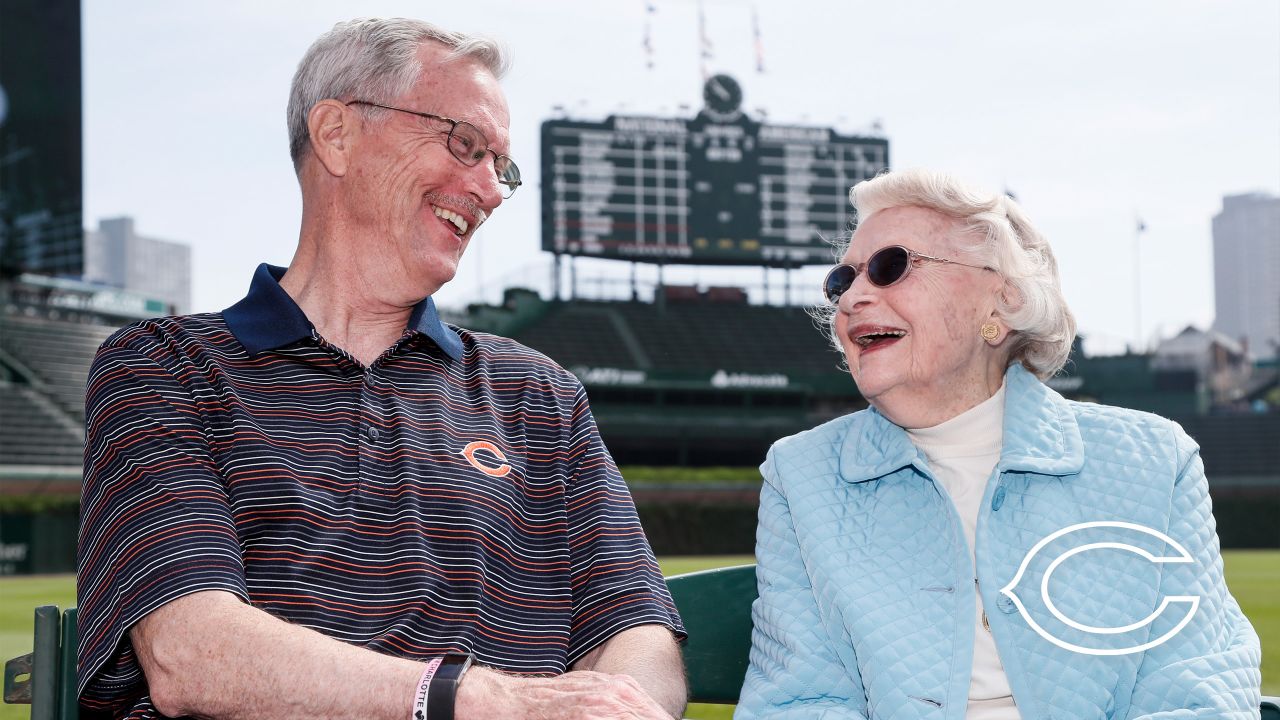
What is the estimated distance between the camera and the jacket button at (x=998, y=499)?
2.14 meters

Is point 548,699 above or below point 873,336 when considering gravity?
below

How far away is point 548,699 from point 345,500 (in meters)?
0.55

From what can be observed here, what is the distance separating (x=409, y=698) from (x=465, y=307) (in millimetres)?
31193

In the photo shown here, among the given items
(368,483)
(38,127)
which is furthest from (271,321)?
(38,127)

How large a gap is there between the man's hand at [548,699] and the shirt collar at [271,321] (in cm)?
76

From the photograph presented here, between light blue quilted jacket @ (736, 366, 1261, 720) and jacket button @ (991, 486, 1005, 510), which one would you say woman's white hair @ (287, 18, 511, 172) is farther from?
jacket button @ (991, 486, 1005, 510)

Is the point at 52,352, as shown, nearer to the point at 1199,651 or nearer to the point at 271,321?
the point at 271,321

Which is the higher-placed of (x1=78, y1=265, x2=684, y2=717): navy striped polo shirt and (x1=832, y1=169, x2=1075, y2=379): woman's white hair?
(x1=832, y1=169, x2=1075, y2=379): woman's white hair

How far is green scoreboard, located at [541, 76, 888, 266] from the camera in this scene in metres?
30.1

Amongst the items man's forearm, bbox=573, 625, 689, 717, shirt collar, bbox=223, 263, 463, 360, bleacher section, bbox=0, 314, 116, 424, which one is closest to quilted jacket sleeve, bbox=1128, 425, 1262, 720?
man's forearm, bbox=573, 625, 689, 717

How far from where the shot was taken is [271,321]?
7.30ft

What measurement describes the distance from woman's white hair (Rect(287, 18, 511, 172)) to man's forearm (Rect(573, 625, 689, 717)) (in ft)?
3.73

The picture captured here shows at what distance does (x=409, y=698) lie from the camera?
1.75 m

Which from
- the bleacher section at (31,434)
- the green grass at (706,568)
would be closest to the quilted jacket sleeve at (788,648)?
the green grass at (706,568)
